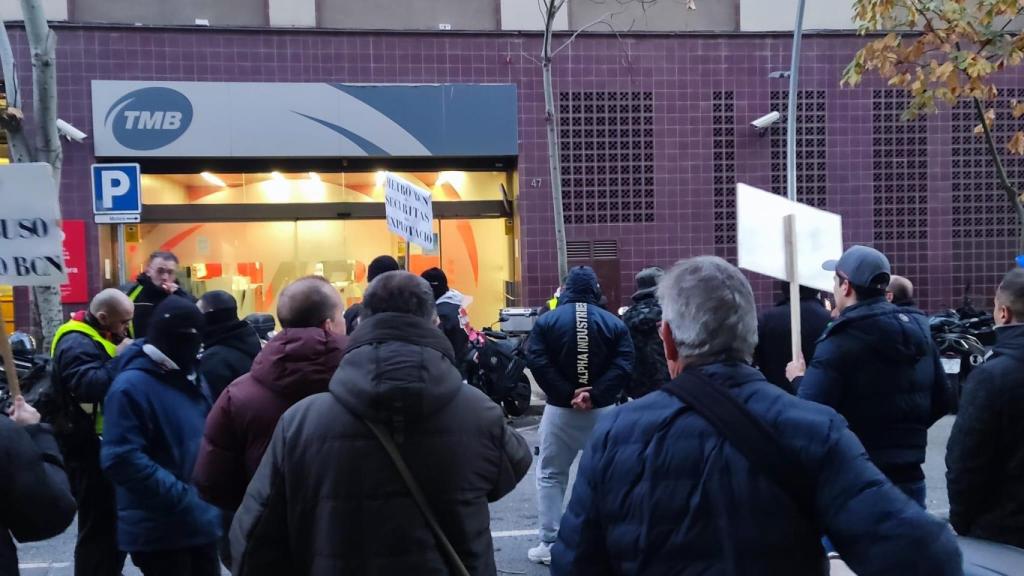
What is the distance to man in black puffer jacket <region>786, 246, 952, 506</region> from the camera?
4.06 m

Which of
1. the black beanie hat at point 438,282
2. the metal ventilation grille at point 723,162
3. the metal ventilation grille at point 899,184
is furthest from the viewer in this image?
the metal ventilation grille at point 899,184

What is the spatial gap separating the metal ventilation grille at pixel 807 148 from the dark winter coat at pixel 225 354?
43.4ft

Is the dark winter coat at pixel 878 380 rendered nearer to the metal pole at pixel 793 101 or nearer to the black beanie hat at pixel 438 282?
the black beanie hat at pixel 438 282

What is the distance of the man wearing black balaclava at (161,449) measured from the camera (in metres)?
3.61

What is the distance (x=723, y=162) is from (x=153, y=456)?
13.6 m

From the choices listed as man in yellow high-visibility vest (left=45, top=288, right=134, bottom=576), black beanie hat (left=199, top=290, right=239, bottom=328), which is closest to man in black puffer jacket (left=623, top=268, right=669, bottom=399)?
black beanie hat (left=199, top=290, right=239, bottom=328)

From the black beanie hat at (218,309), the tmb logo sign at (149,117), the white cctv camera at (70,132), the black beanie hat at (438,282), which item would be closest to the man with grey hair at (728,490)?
the black beanie hat at (218,309)

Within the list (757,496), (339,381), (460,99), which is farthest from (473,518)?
(460,99)

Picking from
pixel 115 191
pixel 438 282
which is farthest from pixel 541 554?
pixel 115 191

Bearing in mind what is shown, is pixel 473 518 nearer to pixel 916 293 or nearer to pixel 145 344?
pixel 145 344

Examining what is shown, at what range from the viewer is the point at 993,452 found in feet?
10.8

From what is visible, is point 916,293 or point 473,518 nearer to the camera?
point 473,518

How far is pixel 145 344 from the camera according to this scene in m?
3.83

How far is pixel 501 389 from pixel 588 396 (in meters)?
4.61
